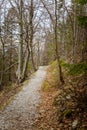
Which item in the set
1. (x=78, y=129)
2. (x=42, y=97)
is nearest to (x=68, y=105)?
(x=78, y=129)

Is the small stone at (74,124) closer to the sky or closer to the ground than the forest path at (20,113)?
closer to the sky

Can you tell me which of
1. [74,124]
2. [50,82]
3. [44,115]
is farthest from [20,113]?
[50,82]

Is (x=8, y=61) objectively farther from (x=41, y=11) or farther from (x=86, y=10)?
(x=86, y=10)

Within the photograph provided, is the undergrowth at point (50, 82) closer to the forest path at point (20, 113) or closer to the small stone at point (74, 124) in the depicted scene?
the forest path at point (20, 113)

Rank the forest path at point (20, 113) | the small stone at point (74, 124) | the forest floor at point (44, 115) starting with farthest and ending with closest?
1. the forest path at point (20, 113)
2. the forest floor at point (44, 115)
3. the small stone at point (74, 124)

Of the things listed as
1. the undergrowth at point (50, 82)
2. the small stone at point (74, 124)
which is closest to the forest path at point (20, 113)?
the undergrowth at point (50, 82)

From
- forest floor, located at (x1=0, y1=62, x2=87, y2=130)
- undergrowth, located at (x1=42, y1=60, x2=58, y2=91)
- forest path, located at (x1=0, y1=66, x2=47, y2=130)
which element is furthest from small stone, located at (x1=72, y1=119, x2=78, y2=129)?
undergrowth, located at (x1=42, y1=60, x2=58, y2=91)

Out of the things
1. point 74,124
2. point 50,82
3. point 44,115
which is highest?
point 74,124

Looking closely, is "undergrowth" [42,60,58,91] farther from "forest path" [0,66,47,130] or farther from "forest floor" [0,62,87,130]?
"forest floor" [0,62,87,130]

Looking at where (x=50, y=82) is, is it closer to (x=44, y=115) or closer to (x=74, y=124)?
(x=44, y=115)

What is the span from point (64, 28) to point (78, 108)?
26616 millimetres

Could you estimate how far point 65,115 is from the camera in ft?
30.4

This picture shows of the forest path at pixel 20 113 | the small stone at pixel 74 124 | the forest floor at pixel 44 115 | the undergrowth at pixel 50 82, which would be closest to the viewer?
the small stone at pixel 74 124

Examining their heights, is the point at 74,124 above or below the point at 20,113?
above
